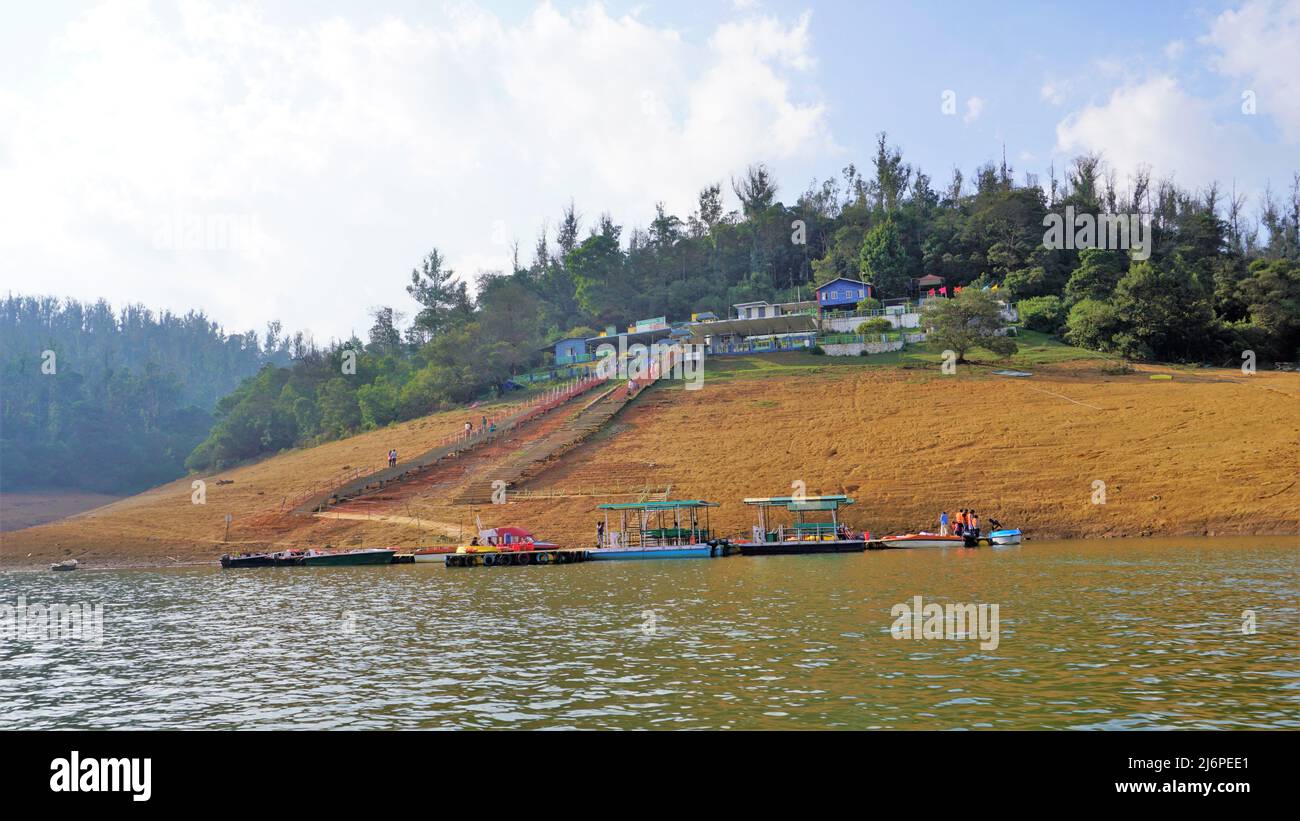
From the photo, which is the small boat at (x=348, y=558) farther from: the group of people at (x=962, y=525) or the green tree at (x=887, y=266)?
the green tree at (x=887, y=266)

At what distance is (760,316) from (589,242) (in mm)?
33169

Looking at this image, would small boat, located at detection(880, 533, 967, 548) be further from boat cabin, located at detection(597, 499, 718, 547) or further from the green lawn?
the green lawn

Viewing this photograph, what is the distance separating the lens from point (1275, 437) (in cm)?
5412

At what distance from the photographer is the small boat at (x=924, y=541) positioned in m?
46.9

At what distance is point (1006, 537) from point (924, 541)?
397 centimetres

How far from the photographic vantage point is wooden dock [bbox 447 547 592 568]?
45250 mm

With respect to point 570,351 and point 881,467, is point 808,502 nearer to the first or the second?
point 881,467

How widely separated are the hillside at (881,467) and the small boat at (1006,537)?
3201mm

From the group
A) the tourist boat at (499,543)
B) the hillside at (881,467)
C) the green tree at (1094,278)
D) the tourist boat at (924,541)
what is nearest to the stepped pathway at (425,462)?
the hillside at (881,467)

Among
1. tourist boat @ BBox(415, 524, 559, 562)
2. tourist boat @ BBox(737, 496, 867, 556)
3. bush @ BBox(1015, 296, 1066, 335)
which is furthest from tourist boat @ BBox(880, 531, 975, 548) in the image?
bush @ BBox(1015, 296, 1066, 335)

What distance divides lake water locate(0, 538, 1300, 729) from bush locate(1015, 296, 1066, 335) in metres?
57.5

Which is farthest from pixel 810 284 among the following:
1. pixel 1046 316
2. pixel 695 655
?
pixel 695 655

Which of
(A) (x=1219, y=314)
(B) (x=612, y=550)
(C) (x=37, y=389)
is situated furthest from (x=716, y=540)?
(C) (x=37, y=389)
